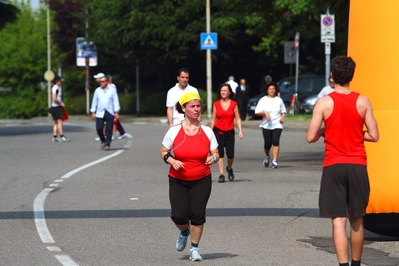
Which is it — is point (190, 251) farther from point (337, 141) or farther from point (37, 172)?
point (37, 172)

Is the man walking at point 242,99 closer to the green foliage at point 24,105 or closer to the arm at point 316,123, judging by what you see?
the green foliage at point 24,105

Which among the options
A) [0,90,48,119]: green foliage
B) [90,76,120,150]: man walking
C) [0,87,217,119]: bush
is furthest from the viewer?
[0,90,48,119]: green foliage

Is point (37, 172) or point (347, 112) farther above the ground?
point (347, 112)

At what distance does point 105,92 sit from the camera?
2478 centimetres

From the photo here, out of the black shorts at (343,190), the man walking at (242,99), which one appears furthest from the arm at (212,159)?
the man walking at (242,99)

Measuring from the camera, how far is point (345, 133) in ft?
26.2

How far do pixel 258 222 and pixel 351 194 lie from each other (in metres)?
3.85

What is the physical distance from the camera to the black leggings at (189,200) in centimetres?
923

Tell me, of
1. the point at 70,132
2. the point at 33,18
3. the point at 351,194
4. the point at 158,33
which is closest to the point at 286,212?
the point at 351,194

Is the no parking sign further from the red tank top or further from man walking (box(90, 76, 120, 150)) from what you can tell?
the red tank top

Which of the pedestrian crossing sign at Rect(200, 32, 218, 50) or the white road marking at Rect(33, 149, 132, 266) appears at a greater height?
the pedestrian crossing sign at Rect(200, 32, 218, 50)

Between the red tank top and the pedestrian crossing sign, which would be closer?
the red tank top

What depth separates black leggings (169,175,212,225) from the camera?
9.23 meters

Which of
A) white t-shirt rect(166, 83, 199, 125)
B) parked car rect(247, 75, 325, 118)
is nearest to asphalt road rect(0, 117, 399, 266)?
white t-shirt rect(166, 83, 199, 125)
